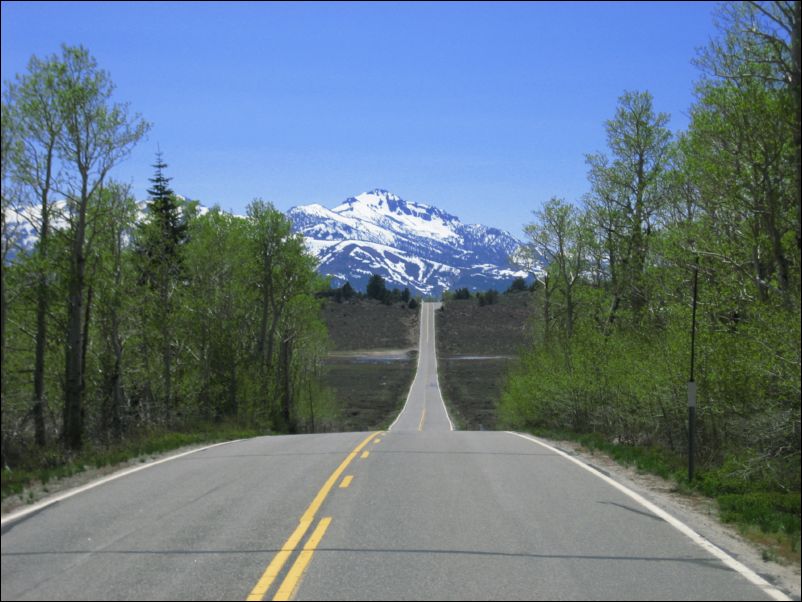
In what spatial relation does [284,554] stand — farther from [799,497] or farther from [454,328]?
[454,328]

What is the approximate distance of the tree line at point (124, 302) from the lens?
695 inches

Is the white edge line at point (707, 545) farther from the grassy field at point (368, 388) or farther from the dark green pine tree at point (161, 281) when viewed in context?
the grassy field at point (368, 388)

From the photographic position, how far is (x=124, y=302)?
24109mm

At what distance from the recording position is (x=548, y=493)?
11.1m

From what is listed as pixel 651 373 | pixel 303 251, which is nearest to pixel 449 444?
pixel 651 373

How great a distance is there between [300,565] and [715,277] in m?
14.7

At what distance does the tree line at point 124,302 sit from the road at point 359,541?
509cm

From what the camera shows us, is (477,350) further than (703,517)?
Yes

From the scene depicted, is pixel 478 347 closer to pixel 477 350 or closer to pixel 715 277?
pixel 477 350

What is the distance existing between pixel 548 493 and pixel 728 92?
366 inches

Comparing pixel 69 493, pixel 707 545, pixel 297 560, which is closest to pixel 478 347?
pixel 69 493

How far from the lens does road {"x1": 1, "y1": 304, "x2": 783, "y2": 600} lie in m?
6.16

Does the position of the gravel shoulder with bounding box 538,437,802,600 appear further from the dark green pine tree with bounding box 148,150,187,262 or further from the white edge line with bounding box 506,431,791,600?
the dark green pine tree with bounding box 148,150,187,262

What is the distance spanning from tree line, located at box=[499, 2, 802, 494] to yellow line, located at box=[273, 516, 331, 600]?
6.94m
